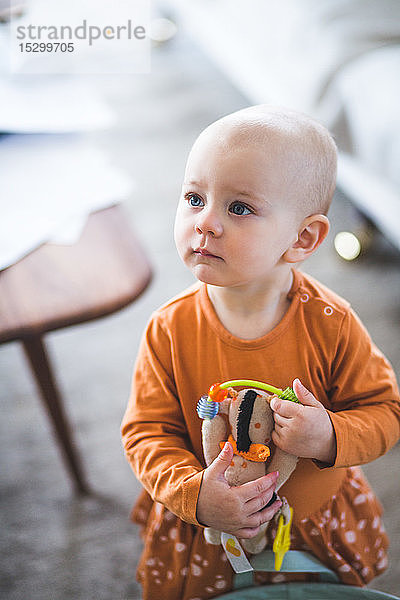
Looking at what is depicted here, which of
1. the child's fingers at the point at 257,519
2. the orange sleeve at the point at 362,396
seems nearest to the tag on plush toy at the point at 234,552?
the child's fingers at the point at 257,519

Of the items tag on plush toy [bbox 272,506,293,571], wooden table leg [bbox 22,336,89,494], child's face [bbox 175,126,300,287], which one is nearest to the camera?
child's face [bbox 175,126,300,287]

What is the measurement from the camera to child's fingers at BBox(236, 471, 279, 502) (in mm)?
586

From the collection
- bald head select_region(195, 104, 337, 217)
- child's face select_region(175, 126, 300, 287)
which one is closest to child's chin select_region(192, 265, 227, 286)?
child's face select_region(175, 126, 300, 287)

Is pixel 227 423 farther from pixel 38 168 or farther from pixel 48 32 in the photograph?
pixel 48 32

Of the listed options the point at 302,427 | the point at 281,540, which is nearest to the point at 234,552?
the point at 281,540

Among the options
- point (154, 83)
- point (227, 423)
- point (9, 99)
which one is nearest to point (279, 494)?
point (227, 423)

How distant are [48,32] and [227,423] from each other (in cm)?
80

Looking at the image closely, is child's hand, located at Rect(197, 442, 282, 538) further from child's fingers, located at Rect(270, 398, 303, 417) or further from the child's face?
the child's face

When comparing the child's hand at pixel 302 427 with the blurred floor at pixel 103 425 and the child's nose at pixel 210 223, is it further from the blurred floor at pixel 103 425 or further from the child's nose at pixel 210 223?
the blurred floor at pixel 103 425

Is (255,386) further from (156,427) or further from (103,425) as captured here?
(103,425)

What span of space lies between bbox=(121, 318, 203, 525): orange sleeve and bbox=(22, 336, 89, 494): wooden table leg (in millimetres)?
210

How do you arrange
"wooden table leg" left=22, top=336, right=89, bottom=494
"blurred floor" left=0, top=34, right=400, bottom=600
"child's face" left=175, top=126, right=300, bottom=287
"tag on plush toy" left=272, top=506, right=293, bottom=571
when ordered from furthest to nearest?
"blurred floor" left=0, top=34, right=400, bottom=600 < "wooden table leg" left=22, top=336, right=89, bottom=494 < "tag on plush toy" left=272, top=506, right=293, bottom=571 < "child's face" left=175, top=126, right=300, bottom=287

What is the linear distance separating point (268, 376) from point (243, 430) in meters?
0.07

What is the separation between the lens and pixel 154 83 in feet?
8.45
